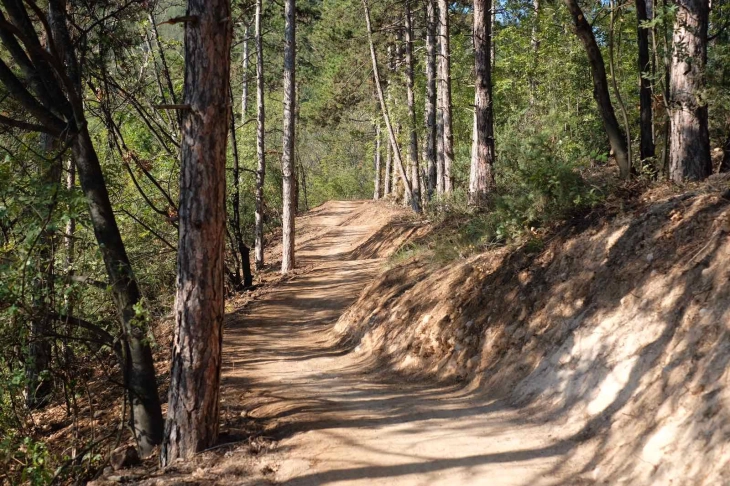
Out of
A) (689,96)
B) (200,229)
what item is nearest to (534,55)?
(689,96)

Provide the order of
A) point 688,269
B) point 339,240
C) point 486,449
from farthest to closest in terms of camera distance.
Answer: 1. point 339,240
2. point 688,269
3. point 486,449

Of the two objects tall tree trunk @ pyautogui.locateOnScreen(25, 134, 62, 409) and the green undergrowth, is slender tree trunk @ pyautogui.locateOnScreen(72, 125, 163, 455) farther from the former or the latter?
the green undergrowth

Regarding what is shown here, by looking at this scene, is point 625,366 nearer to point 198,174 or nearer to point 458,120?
point 198,174

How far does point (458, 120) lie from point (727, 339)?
2541cm

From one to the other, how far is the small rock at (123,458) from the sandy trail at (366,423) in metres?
1.26

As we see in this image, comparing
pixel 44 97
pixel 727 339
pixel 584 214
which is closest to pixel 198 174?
pixel 44 97

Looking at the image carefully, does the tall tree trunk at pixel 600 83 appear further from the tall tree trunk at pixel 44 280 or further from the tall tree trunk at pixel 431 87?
the tall tree trunk at pixel 431 87

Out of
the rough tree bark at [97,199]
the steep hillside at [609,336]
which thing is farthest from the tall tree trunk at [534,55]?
the rough tree bark at [97,199]

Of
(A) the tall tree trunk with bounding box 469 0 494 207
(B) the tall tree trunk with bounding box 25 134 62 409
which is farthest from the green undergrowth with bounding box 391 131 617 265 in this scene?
(B) the tall tree trunk with bounding box 25 134 62 409

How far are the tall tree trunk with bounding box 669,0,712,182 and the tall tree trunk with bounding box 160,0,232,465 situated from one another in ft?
20.1

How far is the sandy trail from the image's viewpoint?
534 centimetres

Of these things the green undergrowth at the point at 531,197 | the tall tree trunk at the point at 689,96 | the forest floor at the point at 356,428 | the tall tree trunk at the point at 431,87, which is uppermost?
the tall tree trunk at the point at 431,87

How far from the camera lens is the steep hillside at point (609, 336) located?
475cm

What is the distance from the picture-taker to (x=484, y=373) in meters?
7.74
